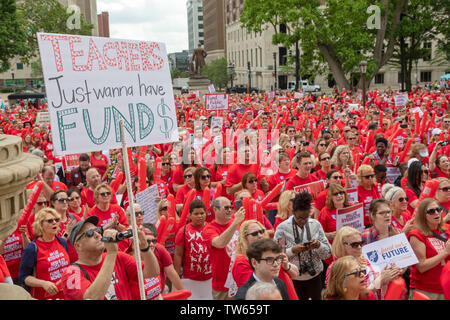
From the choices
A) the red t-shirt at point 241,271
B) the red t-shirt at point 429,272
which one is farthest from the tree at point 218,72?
the red t-shirt at point 241,271

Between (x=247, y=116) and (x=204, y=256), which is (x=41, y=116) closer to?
(x=247, y=116)

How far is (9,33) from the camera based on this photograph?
1491 inches

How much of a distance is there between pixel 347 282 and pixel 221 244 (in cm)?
154

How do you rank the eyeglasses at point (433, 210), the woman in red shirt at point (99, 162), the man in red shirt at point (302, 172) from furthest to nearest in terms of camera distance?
the woman in red shirt at point (99, 162) → the man in red shirt at point (302, 172) → the eyeglasses at point (433, 210)

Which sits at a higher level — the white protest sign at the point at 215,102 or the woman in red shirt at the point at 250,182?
the white protest sign at the point at 215,102

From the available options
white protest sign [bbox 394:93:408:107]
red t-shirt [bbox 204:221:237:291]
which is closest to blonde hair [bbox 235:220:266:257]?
red t-shirt [bbox 204:221:237:291]

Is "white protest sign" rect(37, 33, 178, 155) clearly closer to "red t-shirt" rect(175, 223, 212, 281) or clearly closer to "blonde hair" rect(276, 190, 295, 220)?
"red t-shirt" rect(175, 223, 212, 281)

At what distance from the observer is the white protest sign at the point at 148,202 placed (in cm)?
505

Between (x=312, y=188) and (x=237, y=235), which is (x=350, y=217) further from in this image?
(x=237, y=235)

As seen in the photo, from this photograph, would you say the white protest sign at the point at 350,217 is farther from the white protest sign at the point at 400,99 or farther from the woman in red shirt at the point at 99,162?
the white protest sign at the point at 400,99

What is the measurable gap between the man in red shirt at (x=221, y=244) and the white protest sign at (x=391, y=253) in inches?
47.3

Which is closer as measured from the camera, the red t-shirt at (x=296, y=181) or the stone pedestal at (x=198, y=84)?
the red t-shirt at (x=296, y=181)

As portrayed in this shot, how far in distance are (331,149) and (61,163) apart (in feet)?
16.2

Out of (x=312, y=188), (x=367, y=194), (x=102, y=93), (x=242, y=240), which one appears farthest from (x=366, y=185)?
(x=102, y=93)
